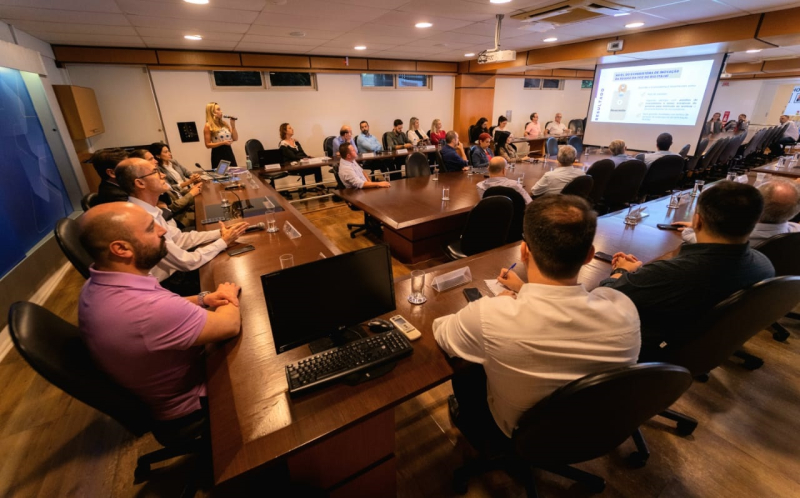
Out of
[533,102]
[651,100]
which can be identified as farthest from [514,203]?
[533,102]

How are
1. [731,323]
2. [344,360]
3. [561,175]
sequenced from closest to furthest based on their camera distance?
[344,360] < [731,323] < [561,175]

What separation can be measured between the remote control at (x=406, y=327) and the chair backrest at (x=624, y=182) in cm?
371

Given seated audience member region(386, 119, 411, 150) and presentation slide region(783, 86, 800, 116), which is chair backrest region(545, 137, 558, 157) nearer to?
seated audience member region(386, 119, 411, 150)

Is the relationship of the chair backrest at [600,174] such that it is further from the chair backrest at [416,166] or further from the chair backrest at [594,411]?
the chair backrest at [594,411]

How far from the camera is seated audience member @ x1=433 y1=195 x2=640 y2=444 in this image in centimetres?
90

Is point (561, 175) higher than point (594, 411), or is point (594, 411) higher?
point (561, 175)

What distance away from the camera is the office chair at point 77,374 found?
995 mm

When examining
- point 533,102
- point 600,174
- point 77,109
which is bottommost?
point 600,174

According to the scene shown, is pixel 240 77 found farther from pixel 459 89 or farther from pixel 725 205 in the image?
pixel 725 205

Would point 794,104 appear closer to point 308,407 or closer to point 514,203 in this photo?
point 514,203

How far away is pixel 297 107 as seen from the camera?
691 centimetres

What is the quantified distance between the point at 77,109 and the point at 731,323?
22.1 feet

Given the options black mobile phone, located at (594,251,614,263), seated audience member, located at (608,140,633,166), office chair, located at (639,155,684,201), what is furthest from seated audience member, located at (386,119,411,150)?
black mobile phone, located at (594,251,614,263)

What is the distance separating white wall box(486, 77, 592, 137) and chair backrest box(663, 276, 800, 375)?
29.0 ft
